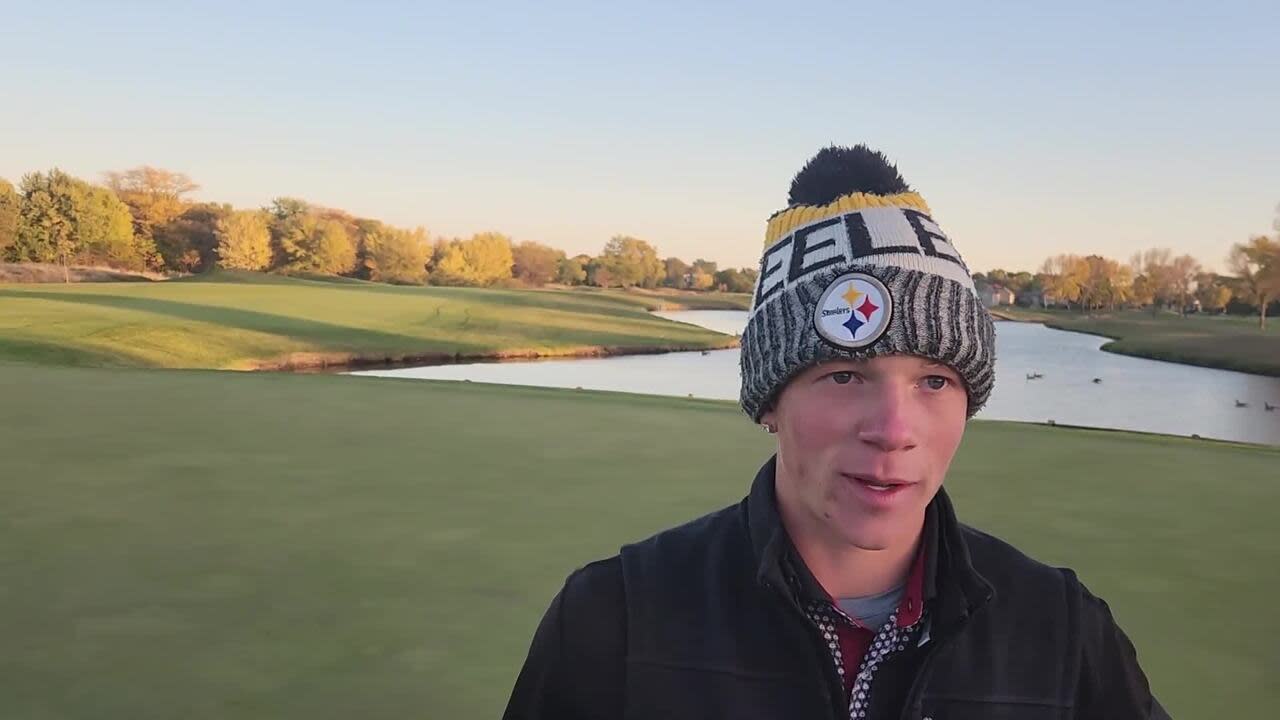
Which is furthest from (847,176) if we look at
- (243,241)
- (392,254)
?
(392,254)

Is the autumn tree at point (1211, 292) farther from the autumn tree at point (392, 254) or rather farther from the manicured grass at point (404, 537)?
the manicured grass at point (404, 537)

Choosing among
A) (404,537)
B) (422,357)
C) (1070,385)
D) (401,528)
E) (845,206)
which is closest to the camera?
(845,206)

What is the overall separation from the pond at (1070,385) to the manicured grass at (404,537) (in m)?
7.87

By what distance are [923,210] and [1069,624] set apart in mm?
577

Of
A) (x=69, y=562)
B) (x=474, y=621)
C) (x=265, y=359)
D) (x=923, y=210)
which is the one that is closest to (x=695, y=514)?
(x=474, y=621)

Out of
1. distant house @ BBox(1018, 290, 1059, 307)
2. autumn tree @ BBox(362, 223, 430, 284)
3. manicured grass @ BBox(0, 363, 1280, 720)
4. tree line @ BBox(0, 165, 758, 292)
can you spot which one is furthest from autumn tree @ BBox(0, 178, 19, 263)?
distant house @ BBox(1018, 290, 1059, 307)

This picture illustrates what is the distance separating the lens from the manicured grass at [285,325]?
2000cm

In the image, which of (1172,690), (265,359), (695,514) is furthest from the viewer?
(265,359)

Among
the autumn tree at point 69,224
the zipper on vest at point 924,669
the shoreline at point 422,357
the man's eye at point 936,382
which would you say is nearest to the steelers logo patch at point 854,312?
the man's eye at point 936,382

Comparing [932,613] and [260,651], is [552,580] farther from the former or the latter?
[932,613]

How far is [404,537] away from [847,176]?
299cm

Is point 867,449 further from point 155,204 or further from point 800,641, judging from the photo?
point 155,204

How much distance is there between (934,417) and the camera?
48.3 inches

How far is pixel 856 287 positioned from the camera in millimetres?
1264
